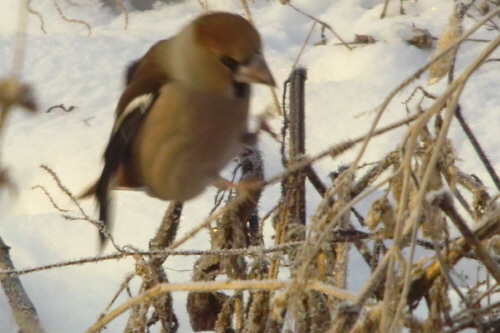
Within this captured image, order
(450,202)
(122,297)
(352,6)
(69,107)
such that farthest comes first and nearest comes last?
(352,6), (69,107), (122,297), (450,202)

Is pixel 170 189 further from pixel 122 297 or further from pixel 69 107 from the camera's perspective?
pixel 69 107

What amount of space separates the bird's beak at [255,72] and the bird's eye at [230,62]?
0.05 feet

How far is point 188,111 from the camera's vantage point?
1.65 metres

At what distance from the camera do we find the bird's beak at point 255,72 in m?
1.44

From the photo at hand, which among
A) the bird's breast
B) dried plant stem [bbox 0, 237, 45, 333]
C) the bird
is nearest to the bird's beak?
the bird

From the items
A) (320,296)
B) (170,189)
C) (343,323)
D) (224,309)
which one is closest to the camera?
(343,323)

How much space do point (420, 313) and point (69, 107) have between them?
189cm

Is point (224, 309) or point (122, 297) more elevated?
point (224, 309)

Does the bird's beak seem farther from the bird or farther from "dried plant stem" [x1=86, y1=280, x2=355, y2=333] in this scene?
"dried plant stem" [x1=86, y1=280, x2=355, y2=333]

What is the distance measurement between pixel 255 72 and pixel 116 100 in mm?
1874

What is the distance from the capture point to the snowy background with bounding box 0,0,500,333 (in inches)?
98.9

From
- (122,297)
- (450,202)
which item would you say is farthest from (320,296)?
(122,297)

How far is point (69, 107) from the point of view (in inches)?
125

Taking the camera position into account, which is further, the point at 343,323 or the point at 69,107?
the point at 69,107
